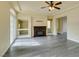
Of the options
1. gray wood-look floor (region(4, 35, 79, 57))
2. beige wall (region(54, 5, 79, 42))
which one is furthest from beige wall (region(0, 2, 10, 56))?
beige wall (region(54, 5, 79, 42))

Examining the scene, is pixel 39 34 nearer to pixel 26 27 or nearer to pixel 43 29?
pixel 43 29

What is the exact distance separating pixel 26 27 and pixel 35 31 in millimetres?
1332

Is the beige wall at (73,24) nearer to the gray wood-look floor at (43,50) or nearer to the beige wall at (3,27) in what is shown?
the gray wood-look floor at (43,50)

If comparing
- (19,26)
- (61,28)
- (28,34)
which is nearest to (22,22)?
(19,26)

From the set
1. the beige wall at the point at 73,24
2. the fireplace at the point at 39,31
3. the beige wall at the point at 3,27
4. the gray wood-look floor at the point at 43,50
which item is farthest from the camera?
the fireplace at the point at 39,31

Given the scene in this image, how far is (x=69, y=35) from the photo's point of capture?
10523mm

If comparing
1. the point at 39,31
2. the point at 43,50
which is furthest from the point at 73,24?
the point at 39,31

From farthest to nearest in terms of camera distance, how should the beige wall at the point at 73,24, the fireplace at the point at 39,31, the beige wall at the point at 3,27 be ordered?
1. the fireplace at the point at 39,31
2. the beige wall at the point at 73,24
3. the beige wall at the point at 3,27

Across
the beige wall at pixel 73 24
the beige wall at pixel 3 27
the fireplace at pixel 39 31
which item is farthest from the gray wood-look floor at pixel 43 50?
the fireplace at pixel 39 31

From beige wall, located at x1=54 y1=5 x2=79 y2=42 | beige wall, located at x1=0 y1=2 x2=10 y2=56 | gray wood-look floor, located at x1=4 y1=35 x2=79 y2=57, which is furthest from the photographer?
beige wall, located at x1=54 y1=5 x2=79 y2=42

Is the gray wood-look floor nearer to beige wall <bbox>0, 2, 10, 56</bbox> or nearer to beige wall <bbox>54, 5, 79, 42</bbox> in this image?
beige wall <bbox>0, 2, 10, 56</bbox>

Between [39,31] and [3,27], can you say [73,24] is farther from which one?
[3,27]

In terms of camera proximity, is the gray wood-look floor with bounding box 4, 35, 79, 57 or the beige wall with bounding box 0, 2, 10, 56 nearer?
the beige wall with bounding box 0, 2, 10, 56

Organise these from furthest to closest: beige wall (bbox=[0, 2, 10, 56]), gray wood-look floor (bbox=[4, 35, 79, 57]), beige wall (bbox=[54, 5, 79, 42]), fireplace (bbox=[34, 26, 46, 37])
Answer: fireplace (bbox=[34, 26, 46, 37])
beige wall (bbox=[54, 5, 79, 42])
gray wood-look floor (bbox=[4, 35, 79, 57])
beige wall (bbox=[0, 2, 10, 56])
